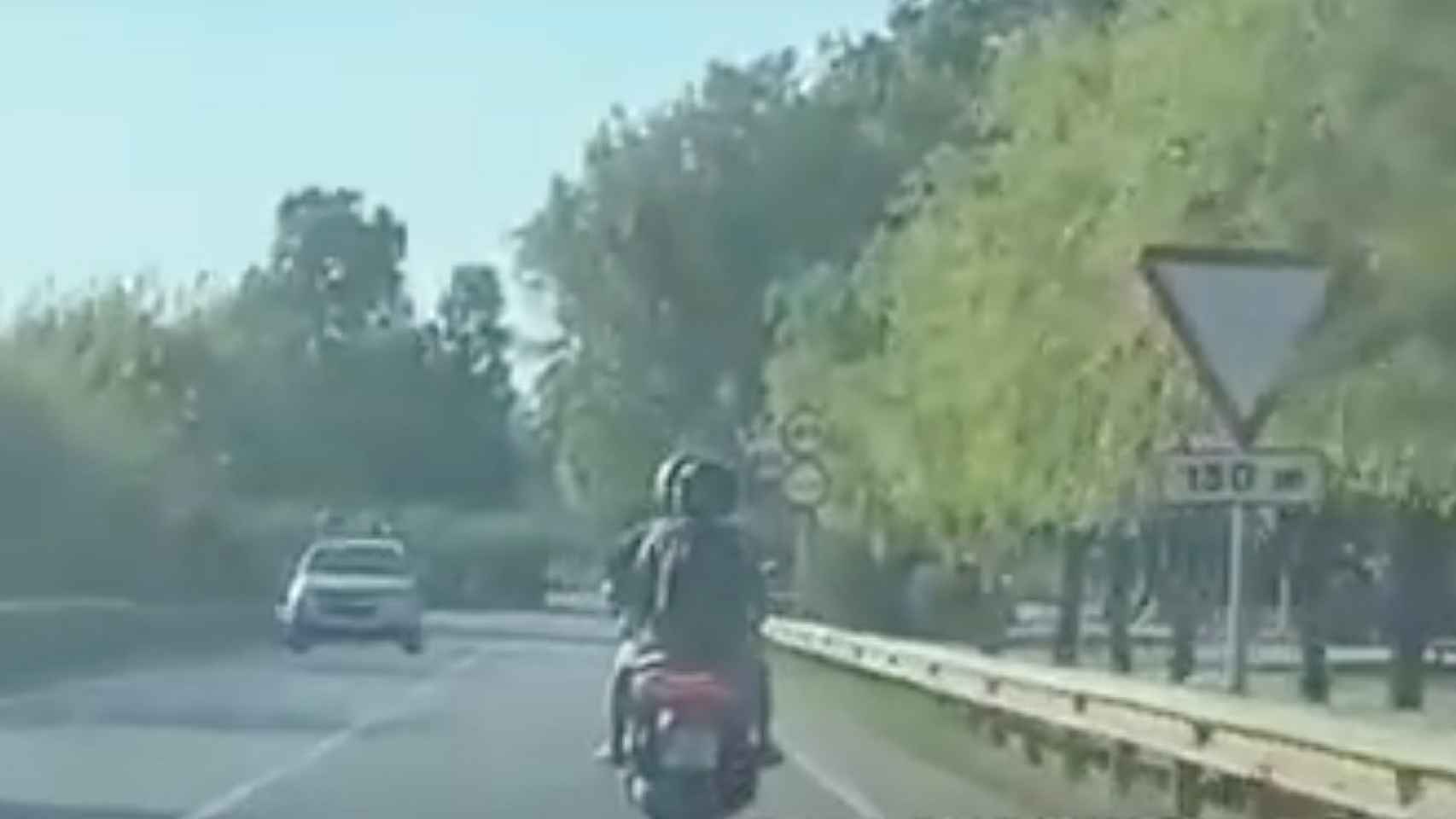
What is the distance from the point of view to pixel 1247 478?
2170 centimetres

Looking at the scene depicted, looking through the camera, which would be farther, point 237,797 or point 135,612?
point 135,612

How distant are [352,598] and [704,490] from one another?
43.7m

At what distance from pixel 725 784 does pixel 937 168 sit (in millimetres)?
30717

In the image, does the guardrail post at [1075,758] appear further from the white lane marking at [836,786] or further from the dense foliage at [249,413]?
the dense foliage at [249,413]

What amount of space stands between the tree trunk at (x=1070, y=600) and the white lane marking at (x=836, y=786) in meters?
13.5

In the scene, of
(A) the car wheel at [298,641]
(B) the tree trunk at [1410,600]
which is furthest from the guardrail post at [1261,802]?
(A) the car wheel at [298,641]

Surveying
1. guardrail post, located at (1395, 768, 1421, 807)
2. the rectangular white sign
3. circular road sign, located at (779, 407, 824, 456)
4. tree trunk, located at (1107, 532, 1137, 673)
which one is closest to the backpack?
the rectangular white sign

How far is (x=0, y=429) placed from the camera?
7481 cm

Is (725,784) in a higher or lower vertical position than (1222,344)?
lower

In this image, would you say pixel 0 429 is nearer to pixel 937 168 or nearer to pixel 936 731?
pixel 937 168

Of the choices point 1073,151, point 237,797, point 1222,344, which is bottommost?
point 237,797

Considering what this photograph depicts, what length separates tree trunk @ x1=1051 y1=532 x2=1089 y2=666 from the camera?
53.1 meters

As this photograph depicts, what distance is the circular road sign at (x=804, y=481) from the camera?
182 ft

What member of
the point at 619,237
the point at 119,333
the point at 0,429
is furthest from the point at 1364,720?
the point at 619,237
